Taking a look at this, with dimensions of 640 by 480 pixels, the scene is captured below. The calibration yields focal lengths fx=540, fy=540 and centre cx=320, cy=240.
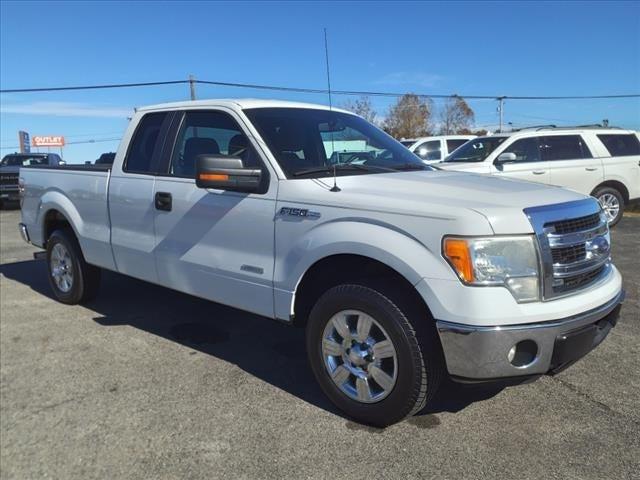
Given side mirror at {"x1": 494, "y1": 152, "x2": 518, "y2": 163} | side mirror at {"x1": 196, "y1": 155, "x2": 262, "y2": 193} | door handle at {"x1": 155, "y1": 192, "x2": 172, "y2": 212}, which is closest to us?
side mirror at {"x1": 196, "y1": 155, "x2": 262, "y2": 193}

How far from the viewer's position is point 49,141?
81250 mm

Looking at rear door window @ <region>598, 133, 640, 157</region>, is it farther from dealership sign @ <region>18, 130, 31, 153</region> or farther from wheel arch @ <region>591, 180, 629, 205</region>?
dealership sign @ <region>18, 130, 31, 153</region>

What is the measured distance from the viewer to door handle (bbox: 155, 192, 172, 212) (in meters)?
4.22

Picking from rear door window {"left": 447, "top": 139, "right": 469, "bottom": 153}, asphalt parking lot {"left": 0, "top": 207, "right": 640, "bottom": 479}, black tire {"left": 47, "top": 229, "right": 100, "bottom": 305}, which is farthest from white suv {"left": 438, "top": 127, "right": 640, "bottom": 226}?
black tire {"left": 47, "top": 229, "right": 100, "bottom": 305}

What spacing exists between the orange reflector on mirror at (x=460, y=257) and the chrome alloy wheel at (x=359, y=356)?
1.87 feet

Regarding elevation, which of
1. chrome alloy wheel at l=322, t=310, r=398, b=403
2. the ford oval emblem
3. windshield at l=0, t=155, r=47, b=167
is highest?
windshield at l=0, t=155, r=47, b=167

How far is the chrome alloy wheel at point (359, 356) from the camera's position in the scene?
120 inches

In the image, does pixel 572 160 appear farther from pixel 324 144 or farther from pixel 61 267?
pixel 61 267

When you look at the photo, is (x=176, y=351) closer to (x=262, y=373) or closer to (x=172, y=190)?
(x=262, y=373)

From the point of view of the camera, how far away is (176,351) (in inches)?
175

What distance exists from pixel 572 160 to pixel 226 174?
891 centimetres

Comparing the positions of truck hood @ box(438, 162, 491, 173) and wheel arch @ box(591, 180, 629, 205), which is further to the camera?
Answer: wheel arch @ box(591, 180, 629, 205)

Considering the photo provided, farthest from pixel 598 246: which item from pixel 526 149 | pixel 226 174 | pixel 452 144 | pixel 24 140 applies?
pixel 24 140

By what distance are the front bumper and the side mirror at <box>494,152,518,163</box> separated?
295 inches
